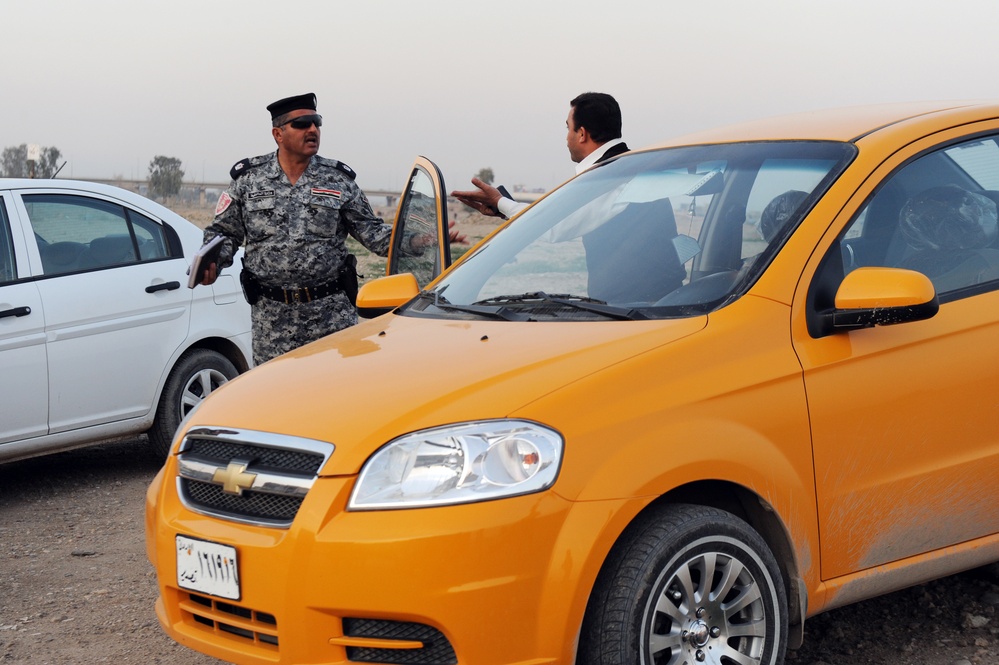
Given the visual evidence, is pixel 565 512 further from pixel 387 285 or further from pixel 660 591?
pixel 387 285

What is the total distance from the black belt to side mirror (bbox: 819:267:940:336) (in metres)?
3.11

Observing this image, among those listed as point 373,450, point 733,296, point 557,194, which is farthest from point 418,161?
point 373,450

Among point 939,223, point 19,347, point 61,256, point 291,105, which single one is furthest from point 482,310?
point 61,256

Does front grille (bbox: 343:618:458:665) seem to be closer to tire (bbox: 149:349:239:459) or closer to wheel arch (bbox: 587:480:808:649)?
wheel arch (bbox: 587:480:808:649)

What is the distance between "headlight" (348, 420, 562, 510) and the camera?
9.11 feet

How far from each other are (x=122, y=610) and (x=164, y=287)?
2610 mm

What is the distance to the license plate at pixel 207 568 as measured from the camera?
297cm

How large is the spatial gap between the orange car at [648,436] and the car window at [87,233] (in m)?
3.05

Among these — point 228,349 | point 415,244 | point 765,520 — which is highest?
point 415,244

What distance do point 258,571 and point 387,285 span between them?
5.29 ft

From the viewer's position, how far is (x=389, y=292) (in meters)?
4.31

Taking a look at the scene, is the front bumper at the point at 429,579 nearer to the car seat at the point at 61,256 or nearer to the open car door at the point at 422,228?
the open car door at the point at 422,228

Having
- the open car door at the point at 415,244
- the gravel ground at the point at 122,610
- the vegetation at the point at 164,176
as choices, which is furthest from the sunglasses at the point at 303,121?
the vegetation at the point at 164,176

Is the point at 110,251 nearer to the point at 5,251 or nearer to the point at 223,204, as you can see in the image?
the point at 5,251
